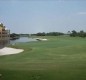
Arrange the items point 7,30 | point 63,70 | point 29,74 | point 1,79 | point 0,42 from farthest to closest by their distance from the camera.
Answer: point 7,30 → point 0,42 → point 63,70 → point 29,74 → point 1,79

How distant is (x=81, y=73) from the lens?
12.4 meters

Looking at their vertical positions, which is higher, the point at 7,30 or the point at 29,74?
the point at 7,30

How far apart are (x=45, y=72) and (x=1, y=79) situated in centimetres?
228

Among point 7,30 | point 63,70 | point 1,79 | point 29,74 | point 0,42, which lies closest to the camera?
point 1,79

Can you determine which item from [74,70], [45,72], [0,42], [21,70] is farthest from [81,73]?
[0,42]

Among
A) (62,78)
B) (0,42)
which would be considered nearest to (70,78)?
(62,78)

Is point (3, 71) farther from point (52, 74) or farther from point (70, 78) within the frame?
point (70, 78)

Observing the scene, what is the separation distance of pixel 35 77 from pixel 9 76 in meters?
1.17

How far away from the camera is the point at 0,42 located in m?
25.2

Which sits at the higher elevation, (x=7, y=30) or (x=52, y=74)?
(x=7, y=30)

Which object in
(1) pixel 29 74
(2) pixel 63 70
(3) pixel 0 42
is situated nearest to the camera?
(1) pixel 29 74

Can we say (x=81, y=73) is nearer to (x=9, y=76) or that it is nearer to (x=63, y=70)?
(x=63, y=70)

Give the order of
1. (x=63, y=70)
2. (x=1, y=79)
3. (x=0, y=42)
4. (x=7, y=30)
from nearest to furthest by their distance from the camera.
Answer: (x=1, y=79)
(x=63, y=70)
(x=0, y=42)
(x=7, y=30)

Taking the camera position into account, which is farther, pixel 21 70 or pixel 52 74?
pixel 21 70
